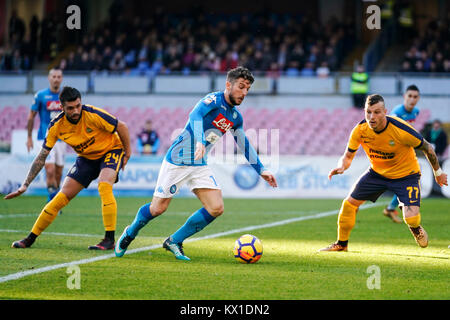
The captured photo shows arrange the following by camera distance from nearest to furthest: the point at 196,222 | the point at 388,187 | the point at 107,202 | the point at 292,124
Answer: the point at 196,222, the point at 107,202, the point at 388,187, the point at 292,124

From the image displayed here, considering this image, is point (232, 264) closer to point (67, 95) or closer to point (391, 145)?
point (391, 145)

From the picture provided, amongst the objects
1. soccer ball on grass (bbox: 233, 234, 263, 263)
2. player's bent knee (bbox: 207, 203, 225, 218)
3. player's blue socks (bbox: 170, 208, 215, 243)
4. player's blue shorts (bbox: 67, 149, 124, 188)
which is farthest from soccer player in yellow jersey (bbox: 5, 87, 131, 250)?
soccer ball on grass (bbox: 233, 234, 263, 263)

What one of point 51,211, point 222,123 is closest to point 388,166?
point 222,123

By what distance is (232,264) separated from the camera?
7531 millimetres

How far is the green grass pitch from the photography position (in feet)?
19.6

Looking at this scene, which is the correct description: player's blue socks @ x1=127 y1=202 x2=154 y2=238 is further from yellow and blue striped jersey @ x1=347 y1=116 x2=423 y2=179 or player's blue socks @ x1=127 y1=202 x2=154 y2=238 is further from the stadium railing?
the stadium railing

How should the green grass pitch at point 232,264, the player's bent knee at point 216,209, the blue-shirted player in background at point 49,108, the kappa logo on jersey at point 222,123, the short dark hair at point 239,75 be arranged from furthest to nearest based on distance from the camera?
the blue-shirted player in background at point 49,108, the player's bent knee at point 216,209, the kappa logo on jersey at point 222,123, the short dark hair at point 239,75, the green grass pitch at point 232,264

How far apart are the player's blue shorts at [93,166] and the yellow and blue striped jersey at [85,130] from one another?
5.0 inches

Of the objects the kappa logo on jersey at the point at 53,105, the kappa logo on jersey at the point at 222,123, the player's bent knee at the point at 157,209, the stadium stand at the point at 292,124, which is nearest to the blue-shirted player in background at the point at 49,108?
the kappa logo on jersey at the point at 53,105

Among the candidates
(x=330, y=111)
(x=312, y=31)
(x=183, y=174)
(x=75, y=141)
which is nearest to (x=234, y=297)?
(x=183, y=174)

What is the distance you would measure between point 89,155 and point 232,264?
2.31 m

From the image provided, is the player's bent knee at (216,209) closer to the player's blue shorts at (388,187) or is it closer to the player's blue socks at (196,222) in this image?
the player's blue socks at (196,222)

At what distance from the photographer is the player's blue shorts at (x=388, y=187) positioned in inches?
332

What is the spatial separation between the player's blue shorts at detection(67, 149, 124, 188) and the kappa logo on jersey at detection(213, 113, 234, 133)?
1596 mm
